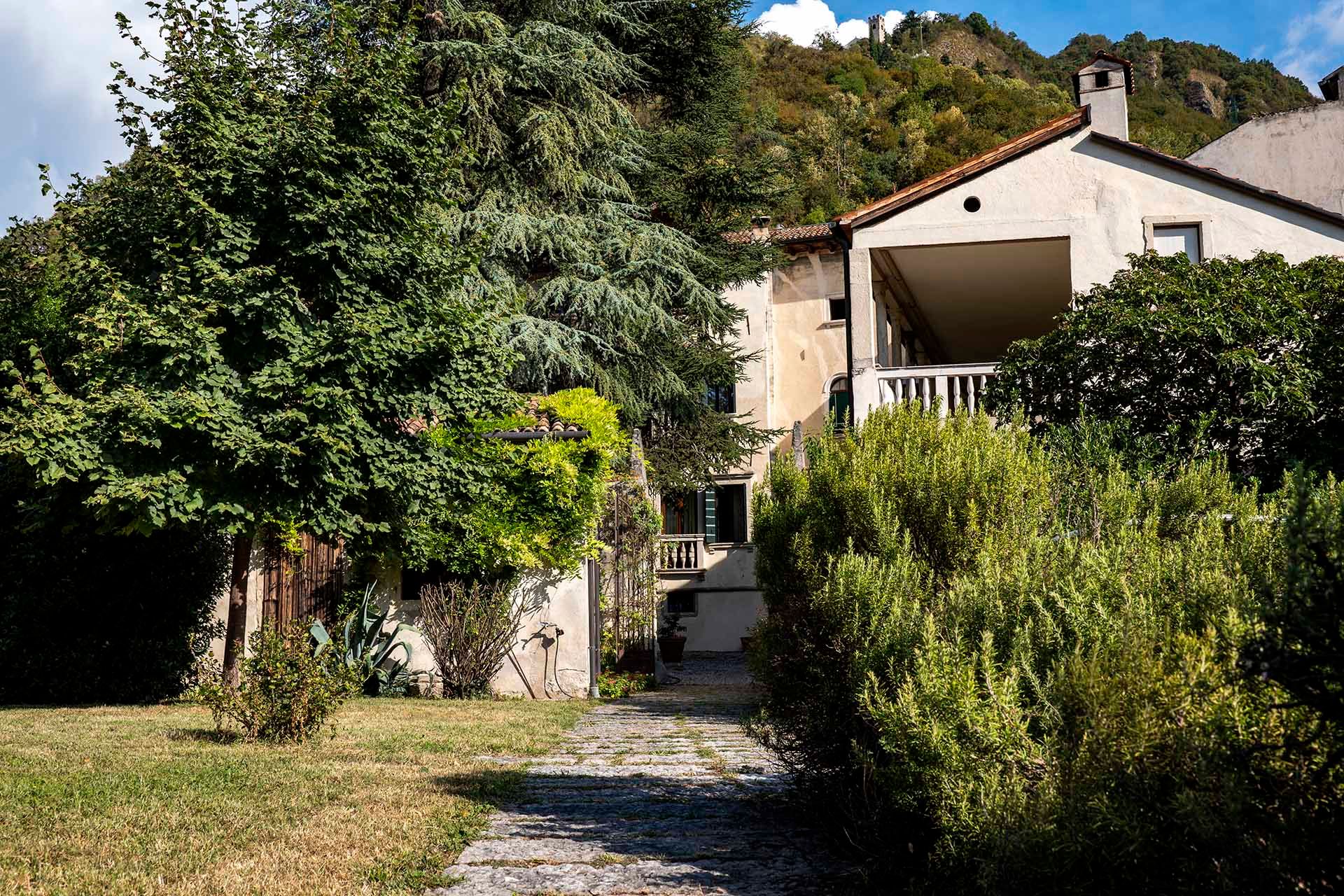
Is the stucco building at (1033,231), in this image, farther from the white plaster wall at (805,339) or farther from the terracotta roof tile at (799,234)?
the white plaster wall at (805,339)

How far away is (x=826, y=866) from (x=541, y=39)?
19.1m

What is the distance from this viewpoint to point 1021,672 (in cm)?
390

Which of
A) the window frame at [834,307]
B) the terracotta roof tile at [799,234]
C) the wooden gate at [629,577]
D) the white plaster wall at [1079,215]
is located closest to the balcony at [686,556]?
the window frame at [834,307]

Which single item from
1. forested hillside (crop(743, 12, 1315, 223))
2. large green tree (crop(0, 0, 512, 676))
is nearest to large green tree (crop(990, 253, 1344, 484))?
large green tree (crop(0, 0, 512, 676))

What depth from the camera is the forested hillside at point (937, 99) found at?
51.0 meters

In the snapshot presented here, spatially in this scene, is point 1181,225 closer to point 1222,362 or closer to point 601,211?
point 1222,362

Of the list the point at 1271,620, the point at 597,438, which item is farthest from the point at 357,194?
the point at 1271,620

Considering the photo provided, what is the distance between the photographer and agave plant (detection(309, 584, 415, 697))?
13.5m

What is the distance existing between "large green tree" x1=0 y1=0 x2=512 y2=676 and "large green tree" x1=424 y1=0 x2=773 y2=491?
7.06m

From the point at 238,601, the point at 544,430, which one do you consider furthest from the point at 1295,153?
the point at 238,601

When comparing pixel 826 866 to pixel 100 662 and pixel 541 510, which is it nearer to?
pixel 541 510

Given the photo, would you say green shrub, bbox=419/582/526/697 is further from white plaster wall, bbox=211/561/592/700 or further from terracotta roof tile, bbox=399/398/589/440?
terracotta roof tile, bbox=399/398/589/440

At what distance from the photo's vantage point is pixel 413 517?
1173 centimetres

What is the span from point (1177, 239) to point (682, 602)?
58.7 feet
